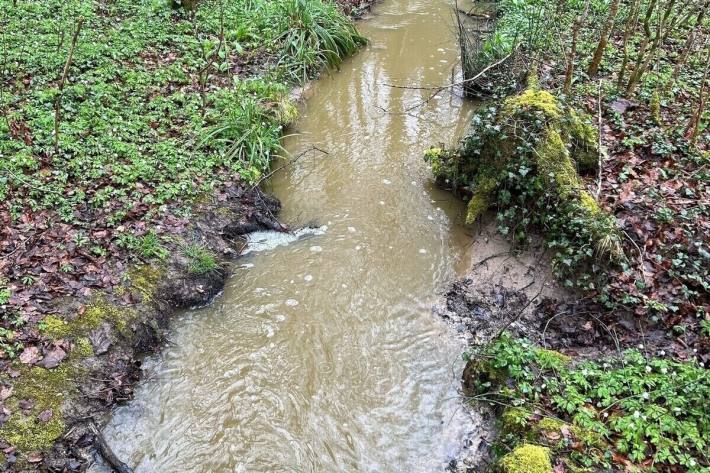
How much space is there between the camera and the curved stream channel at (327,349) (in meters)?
3.95

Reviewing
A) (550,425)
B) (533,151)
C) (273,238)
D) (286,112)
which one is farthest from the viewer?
(286,112)

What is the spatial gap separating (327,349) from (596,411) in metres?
2.37

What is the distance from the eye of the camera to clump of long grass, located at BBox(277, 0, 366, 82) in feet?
30.3

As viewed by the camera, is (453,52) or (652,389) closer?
(652,389)

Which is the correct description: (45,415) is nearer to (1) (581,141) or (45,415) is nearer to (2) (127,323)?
(2) (127,323)

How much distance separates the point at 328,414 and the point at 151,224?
2.96 meters

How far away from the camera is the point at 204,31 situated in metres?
9.30

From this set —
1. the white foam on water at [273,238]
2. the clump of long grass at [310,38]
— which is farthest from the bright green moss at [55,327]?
the clump of long grass at [310,38]

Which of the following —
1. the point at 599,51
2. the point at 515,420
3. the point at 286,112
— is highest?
the point at 599,51

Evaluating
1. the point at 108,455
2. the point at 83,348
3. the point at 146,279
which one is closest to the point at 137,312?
the point at 146,279

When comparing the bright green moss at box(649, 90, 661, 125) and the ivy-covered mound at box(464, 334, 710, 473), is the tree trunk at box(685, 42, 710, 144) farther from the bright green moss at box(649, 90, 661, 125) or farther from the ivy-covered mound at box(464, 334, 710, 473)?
the ivy-covered mound at box(464, 334, 710, 473)

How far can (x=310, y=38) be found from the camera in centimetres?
966

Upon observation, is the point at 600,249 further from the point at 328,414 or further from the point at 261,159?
the point at 261,159

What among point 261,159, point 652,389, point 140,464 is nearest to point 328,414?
point 140,464
